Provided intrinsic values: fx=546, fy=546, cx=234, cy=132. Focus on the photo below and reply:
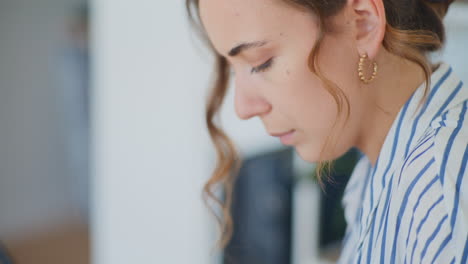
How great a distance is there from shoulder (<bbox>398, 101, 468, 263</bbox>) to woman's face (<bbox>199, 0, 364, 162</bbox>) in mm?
133

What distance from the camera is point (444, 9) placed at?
774 millimetres

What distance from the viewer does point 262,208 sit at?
1.65 metres

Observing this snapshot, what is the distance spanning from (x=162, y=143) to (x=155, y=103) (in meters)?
0.14

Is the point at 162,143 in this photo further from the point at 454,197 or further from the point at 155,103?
the point at 454,197

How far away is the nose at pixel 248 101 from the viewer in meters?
0.75

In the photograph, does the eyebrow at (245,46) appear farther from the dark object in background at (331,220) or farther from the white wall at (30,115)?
the white wall at (30,115)

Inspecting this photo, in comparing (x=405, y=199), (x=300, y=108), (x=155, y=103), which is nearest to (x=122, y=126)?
(x=155, y=103)

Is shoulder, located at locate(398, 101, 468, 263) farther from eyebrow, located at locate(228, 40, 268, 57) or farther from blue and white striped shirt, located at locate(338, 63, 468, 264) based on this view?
eyebrow, located at locate(228, 40, 268, 57)

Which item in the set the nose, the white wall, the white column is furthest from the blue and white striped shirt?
the white wall

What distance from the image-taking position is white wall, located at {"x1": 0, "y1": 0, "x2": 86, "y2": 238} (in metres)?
2.55

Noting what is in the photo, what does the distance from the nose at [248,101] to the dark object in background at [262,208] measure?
0.90 metres

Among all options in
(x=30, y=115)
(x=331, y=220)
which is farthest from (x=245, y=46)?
(x=30, y=115)

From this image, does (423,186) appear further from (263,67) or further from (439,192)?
(263,67)

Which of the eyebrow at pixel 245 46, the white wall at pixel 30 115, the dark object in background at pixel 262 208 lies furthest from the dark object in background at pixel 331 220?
the white wall at pixel 30 115
